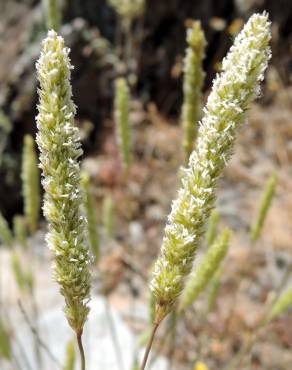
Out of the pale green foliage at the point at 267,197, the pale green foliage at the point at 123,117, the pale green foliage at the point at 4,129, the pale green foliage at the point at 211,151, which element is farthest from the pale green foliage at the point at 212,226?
the pale green foliage at the point at 4,129

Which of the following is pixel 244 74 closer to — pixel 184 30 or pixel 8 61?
pixel 8 61

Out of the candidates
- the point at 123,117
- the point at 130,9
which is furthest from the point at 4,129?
the point at 123,117

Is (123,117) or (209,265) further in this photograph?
(123,117)

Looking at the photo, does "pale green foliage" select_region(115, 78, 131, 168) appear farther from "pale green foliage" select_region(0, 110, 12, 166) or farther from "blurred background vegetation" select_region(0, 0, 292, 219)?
"pale green foliage" select_region(0, 110, 12, 166)

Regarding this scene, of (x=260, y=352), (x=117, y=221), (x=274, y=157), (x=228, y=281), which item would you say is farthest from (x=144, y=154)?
(x=260, y=352)

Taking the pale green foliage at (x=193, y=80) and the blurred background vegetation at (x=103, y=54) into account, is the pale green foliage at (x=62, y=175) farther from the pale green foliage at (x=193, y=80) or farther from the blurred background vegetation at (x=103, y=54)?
the blurred background vegetation at (x=103, y=54)

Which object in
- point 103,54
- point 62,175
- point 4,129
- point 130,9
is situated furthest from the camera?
point 103,54

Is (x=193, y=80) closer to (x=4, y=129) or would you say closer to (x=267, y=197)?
(x=267, y=197)

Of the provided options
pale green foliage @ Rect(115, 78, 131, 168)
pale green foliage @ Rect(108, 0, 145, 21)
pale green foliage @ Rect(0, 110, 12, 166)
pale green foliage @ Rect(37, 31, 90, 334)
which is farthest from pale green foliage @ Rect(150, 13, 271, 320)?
pale green foliage @ Rect(0, 110, 12, 166)
